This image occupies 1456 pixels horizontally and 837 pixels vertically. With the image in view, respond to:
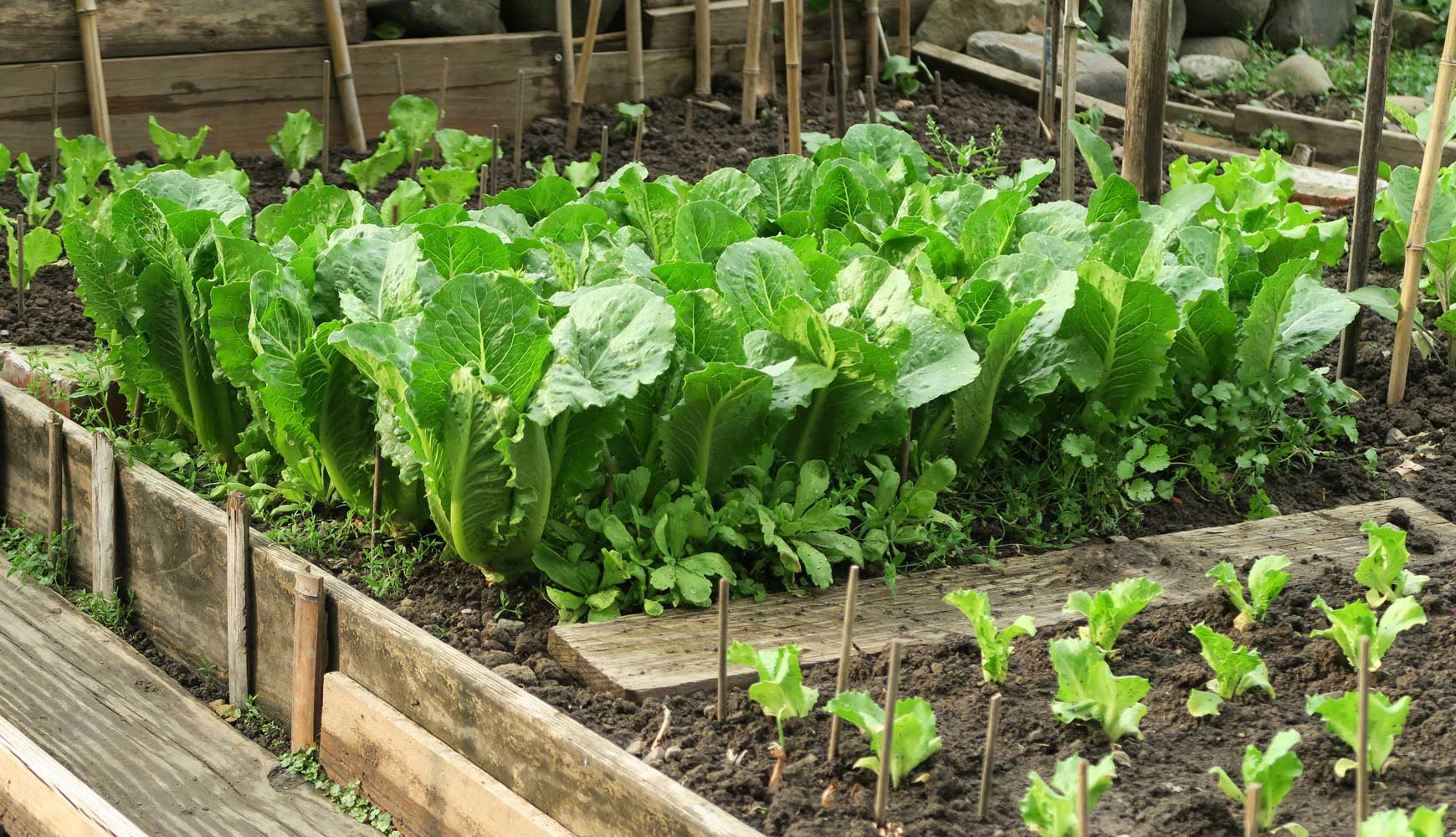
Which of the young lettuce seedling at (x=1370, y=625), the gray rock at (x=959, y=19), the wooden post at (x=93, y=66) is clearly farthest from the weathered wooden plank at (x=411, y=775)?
the gray rock at (x=959, y=19)

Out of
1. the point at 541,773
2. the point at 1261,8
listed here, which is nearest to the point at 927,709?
the point at 541,773

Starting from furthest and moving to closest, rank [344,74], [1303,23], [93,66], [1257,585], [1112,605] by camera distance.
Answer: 1. [1303,23]
2. [344,74]
3. [93,66]
4. [1257,585]
5. [1112,605]

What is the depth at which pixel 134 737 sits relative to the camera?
2.96m

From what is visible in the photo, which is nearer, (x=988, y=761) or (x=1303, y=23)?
(x=988, y=761)

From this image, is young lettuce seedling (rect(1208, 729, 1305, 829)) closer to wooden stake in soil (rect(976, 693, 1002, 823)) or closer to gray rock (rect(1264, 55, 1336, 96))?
wooden stake in soil (rect(976, 693, 1002, 823))

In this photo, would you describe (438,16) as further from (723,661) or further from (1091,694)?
(1091,694)

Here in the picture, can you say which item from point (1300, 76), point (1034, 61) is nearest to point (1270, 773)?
point (1034, 61)

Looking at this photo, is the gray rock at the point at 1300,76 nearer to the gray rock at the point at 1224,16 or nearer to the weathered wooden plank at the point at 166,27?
the gray rock at the point at 1224,16

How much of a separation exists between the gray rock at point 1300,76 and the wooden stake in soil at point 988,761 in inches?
303

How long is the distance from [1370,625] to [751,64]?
4.78m

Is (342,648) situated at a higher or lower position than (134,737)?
higher

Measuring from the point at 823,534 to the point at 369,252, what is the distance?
1.11 metres

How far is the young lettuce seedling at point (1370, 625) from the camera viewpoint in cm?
235

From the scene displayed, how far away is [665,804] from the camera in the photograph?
2.07 metres
